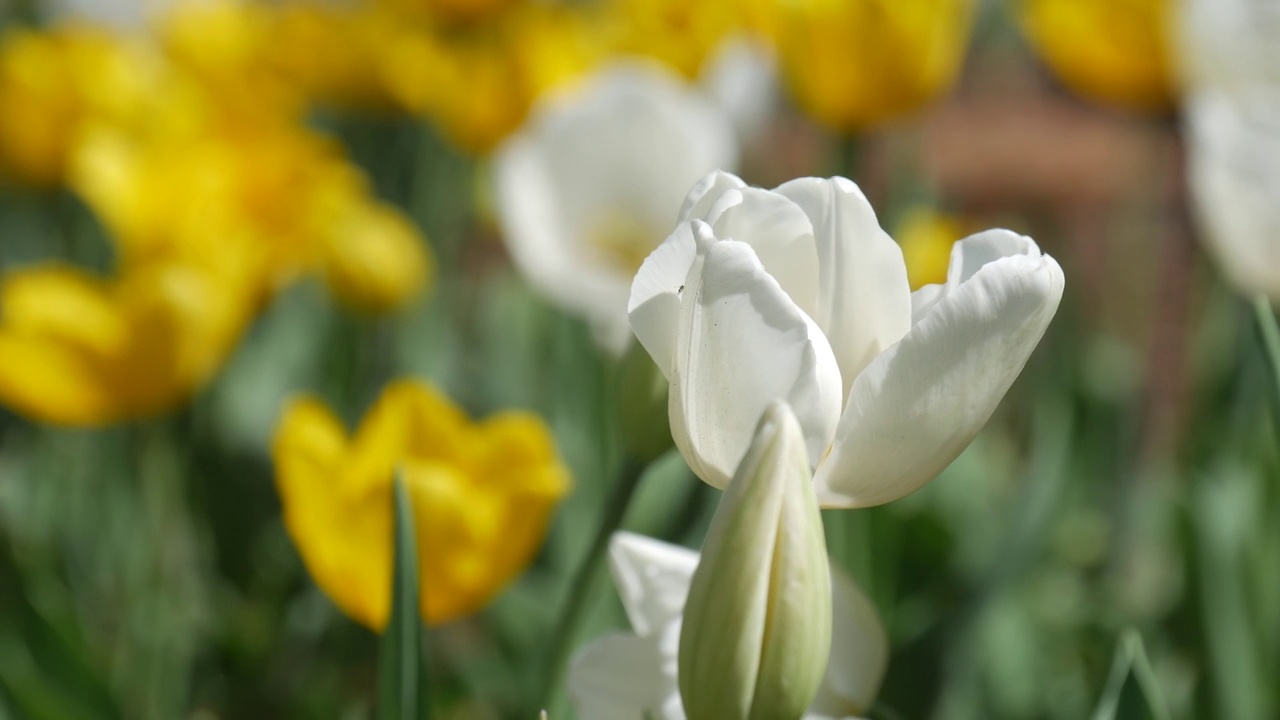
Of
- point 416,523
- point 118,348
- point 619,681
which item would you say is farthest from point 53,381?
point 619,681

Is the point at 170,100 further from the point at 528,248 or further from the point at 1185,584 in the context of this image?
the point at 1185,584

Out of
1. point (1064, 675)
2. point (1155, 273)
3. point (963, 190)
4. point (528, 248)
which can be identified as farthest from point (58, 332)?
point (963, 190)

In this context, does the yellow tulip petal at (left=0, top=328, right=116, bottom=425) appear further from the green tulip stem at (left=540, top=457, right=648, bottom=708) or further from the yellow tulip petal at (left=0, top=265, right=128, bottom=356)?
the green tulip stem at (left=540, top=457, right=648, bottom=708)

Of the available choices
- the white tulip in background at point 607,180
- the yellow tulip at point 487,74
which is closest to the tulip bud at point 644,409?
the white tulip in background at point 607,180

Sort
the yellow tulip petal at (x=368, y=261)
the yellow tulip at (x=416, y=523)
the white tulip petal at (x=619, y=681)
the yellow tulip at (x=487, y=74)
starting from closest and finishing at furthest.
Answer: the white tulip petal at (x=619, y=681) < the yellow tulip at (x=416, y=523) < the yellow tulip petal at (x=368, y=261) < the yellow tulip at (x=487, y=74)

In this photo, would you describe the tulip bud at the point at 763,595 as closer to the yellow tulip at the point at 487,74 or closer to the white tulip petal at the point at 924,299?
the white tulip petal at the point at 924,299

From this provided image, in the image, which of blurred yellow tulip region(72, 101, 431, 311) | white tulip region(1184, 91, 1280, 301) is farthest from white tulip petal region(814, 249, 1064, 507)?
blurred yellow tulip region(72, 101, 431, 311)

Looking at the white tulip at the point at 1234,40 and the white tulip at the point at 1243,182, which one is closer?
the white tulip at the point at 1243,182
